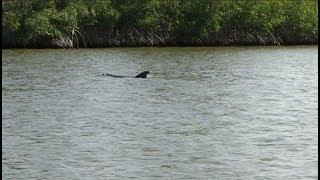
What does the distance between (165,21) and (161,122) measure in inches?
1196

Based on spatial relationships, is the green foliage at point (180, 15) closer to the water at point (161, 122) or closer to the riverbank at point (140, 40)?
the riverbank at point (140, 40)

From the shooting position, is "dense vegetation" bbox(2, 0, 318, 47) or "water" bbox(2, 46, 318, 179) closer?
"water" bbox(2, 46, 318, 179)

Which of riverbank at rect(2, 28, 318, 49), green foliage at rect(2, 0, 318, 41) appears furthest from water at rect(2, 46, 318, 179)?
green foliage at rect(2, 0, 318, 41)

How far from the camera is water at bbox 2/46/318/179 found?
11.4 m

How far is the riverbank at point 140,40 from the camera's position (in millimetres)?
42625

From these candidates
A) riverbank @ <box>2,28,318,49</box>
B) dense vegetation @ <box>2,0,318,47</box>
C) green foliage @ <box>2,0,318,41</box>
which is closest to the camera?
riverbank @ <box>2,28,318,49</box>

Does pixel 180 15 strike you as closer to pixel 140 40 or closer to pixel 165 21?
pixel 165 21

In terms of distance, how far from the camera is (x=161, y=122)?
619 inches

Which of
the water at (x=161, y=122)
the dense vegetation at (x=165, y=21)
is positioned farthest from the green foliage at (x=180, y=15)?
the water at (x=161, y=122)

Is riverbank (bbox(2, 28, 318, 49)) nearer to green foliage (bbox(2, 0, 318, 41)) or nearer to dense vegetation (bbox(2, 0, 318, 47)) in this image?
dense vegetation (bbox(2, 0, 318, 47))

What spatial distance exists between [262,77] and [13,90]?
8.21 metres

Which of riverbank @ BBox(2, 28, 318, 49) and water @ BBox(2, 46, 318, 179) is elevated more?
water @ BBox(2, 46, 318, 179)

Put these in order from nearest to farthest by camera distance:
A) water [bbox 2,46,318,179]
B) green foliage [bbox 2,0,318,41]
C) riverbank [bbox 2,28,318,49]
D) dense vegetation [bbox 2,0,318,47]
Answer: water [bbox 2,46,318,179] < riverbank [bbox 2,28,318,49] < dense vegetation [bbox 2,0,318,47] < green foliage [bbox 2,0,318,41]

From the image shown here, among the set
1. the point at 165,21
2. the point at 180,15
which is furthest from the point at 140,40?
the point at 180,15
